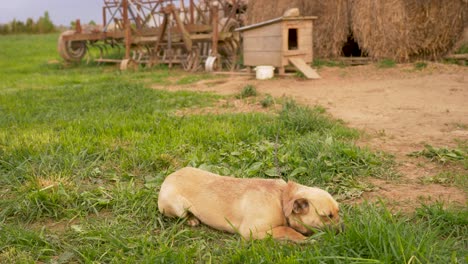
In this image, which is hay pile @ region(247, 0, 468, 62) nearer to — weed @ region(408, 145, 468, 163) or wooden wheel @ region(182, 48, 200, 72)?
wooden wheel @ region(182, 48, 200, 72)

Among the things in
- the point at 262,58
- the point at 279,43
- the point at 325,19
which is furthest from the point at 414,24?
the point at 262,58

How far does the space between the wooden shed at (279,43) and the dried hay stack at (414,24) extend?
66.0 inches

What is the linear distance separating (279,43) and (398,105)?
4.50 m

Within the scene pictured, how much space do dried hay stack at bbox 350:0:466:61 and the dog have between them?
31.8 ft

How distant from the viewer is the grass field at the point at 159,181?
8.63 feet

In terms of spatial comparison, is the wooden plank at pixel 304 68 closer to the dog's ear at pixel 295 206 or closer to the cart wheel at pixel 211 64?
the cart wheel at pixel 211 64

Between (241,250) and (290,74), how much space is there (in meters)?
8.86

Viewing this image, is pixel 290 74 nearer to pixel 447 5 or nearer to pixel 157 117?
pixel 447 5

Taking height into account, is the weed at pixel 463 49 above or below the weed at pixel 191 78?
above

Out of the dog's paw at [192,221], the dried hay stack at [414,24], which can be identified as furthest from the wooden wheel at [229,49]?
the dog's paw at [192,221]

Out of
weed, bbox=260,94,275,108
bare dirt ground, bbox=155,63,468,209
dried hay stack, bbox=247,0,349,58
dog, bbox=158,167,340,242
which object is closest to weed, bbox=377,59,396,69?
bare dirt ground, bbox=155,63,468,209

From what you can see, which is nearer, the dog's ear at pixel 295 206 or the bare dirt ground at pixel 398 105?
the dog's ear at pixel 295 206

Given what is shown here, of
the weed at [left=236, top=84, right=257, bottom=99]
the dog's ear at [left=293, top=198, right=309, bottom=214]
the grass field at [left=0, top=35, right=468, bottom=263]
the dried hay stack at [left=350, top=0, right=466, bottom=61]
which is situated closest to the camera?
the grass field at [left=0, top=35, right=468, bottom=263]

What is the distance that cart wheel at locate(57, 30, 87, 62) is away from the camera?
656 inches
